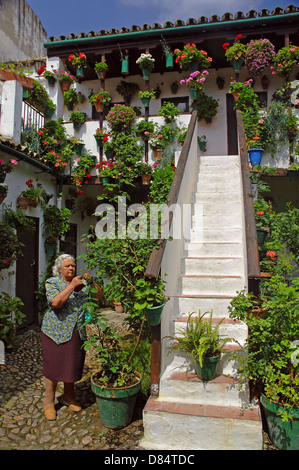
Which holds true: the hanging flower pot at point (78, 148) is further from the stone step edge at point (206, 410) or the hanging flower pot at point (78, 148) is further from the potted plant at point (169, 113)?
the stone step edge at point (206, 410)

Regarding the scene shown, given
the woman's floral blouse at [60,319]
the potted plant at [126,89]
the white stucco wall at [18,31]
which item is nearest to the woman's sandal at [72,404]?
the woman's floral blouse at [60,319]

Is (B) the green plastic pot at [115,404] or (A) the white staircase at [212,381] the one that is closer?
(A) the white staircase at [212,381]

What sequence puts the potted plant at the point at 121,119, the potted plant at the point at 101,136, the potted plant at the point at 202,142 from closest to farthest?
the potted plant at the point at 121,119, the potted plant at the point at 101,136, the potted plant at the point at 202,142

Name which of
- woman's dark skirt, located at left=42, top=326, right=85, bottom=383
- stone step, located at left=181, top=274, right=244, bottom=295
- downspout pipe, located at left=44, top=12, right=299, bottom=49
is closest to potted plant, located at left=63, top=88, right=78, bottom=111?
downspout pipe, located at left=44, top=12, right=299, bottom=49

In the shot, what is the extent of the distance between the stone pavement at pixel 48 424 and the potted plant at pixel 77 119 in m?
6.02

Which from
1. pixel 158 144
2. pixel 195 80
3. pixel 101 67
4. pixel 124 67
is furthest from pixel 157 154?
pixel 101 67

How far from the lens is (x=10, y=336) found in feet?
18.5

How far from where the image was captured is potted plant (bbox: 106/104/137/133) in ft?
27.0

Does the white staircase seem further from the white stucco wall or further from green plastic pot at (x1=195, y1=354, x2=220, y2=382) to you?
the white stucco wall

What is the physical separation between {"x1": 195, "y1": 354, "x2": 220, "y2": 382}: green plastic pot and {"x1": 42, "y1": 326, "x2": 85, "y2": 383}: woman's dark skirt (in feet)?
4.13

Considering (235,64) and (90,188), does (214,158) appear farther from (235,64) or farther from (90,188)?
(90,188)

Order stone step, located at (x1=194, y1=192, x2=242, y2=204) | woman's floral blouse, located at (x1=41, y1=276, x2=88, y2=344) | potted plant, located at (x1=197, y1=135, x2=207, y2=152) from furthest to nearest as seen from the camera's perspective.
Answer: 1. potted plant, located at (x1=197, y1=135, x2=207, y2=152)
2. stone step, located at (x1=194, y1=192, x2=242, y2=204)
3. woman's floral blouse, located at (x1=41, y1=276, x2=88, y2=344)

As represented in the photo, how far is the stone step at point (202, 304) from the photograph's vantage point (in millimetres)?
4254

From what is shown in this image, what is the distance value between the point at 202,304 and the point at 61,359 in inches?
69.9
